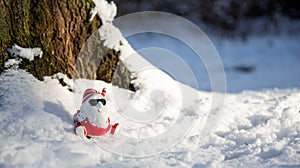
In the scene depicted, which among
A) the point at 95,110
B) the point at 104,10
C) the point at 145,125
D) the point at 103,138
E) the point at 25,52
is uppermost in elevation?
the point at 104,10

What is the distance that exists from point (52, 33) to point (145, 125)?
90 cm

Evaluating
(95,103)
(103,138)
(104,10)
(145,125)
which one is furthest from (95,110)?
(104,10)

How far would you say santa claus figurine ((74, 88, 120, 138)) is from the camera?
2.64m

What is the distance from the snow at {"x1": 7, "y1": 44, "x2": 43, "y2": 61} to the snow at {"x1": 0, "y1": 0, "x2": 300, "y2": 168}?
2 centimetres

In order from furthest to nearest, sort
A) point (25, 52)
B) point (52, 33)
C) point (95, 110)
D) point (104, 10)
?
Answer: point (104, 10) < point (52, 33) < point (25, 52) < point (95, 110)

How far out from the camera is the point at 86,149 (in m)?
2.48

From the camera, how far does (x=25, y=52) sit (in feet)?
9.48

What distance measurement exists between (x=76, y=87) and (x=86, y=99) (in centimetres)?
41

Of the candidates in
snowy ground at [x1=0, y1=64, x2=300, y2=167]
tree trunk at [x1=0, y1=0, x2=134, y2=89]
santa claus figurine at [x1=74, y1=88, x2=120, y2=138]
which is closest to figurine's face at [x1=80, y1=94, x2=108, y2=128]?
santa claus figurine at [x1=74, y1=88, x2=120, y2=138]

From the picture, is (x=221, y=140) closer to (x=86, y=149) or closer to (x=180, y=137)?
(x=180, y=137)

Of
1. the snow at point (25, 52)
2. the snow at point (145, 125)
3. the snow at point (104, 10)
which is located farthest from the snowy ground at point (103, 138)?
the snow at point (104, 10)

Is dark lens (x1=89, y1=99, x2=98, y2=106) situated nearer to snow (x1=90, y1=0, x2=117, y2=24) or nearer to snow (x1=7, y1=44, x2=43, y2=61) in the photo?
snow (x1=7, y1=44, x2=43, y2=61)

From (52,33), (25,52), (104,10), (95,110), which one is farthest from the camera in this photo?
(104,10)

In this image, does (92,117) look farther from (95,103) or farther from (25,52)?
(25,52)
